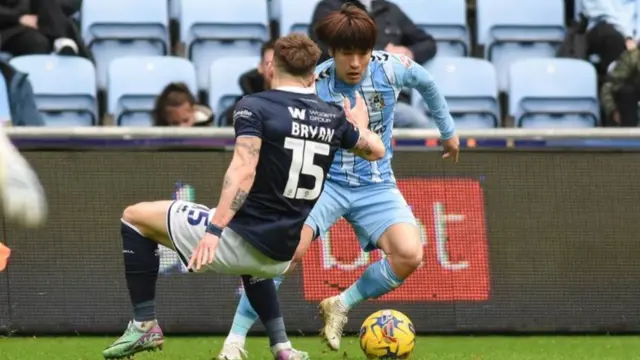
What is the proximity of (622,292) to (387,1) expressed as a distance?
404cm

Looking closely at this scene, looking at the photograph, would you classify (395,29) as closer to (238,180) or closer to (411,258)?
(411,258)

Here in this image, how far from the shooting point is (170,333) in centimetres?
1024

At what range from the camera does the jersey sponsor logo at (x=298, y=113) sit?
24.7ft

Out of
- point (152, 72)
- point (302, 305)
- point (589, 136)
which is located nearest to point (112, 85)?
point (152, 72)

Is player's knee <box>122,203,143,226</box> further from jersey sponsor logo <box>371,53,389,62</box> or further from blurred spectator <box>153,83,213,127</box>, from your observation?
blurred spectator <box>153,83,213,127</box>

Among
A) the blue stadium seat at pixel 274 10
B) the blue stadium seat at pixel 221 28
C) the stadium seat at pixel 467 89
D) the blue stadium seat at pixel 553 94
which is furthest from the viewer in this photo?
the blue stadium seat at pixel 274 10

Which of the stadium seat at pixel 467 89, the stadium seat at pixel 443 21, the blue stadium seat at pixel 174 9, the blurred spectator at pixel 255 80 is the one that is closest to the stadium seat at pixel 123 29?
the blue stadium seat at pixel 174 9

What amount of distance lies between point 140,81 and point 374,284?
4663 millimetres

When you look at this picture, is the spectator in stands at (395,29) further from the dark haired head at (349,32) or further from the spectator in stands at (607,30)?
the dark haired head at (349,32)

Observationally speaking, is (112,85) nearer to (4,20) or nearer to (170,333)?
(4,20)

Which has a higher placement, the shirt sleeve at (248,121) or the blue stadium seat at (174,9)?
the blue stadium seat at (174,9)

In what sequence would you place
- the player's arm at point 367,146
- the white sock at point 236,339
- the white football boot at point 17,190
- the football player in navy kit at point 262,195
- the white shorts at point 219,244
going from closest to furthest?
the white football boot at point 17,190 < the football player in navy kit at point 262,195 < the white shorts at point 219,244 < the player's arm at point 367,146 < the white sock at point 236,339

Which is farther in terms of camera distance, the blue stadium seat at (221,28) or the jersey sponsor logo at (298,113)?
the blue stadium seat at (221,28)

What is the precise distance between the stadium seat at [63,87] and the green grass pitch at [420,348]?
119 inches
